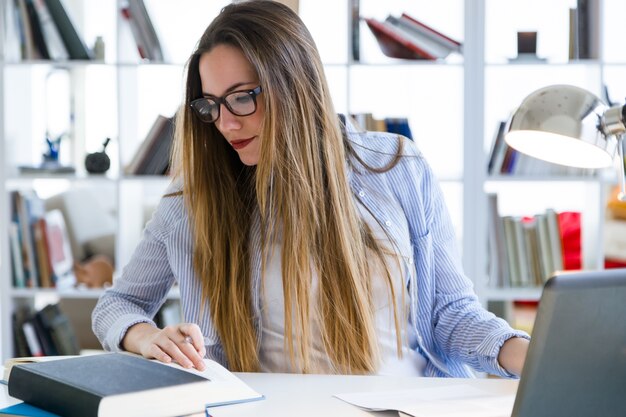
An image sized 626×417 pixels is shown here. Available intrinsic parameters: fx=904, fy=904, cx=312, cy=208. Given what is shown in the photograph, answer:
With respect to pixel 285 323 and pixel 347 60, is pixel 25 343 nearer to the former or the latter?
pixel 347 60

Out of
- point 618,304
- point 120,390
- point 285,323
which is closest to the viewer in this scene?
point 618,304

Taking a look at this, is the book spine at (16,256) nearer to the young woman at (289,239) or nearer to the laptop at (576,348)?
the young woman at (289,239)

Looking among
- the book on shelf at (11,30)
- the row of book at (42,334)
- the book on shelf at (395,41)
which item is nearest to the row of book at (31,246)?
the row of book at (42,334)

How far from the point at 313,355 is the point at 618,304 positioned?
0.76 metres

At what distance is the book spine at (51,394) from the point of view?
1.10 metres

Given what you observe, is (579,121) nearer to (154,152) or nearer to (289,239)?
(289,239)

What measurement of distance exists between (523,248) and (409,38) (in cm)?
85

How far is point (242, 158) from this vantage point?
1.72m

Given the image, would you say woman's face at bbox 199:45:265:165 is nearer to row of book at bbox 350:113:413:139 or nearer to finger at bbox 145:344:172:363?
finger at bbox 145:344:172:363

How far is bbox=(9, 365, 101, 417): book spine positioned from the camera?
110 centimetres

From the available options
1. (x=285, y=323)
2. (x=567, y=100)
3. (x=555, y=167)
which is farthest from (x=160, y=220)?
(x=555, y=167)

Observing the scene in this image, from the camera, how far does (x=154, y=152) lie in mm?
3236

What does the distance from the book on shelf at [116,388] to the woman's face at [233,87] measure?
20.9 inches

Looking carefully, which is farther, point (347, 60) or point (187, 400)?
point (347, 60)
